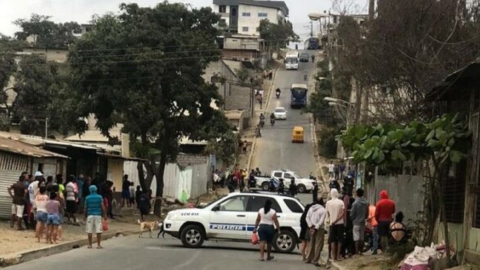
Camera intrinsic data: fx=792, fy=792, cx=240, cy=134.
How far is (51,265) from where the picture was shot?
55.8ft

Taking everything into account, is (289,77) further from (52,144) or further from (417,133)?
(417,133)

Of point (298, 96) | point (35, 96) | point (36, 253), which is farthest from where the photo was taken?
point (298, 96)

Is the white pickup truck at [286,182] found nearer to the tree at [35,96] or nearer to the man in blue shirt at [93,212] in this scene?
the tree at [35,96]

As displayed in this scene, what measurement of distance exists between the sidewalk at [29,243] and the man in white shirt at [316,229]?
21.6 ft

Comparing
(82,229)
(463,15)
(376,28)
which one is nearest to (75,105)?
(82,229)

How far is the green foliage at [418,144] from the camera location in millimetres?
13852

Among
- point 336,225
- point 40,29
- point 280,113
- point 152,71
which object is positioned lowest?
point 336,225

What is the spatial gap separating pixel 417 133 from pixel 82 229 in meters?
15.4

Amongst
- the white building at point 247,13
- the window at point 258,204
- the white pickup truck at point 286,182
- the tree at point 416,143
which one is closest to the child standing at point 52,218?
the window at point 258,204

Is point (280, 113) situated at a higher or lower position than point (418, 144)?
higher

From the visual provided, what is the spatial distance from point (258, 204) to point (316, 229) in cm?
355

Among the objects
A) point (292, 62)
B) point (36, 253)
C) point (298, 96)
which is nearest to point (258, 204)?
point (36, 253)

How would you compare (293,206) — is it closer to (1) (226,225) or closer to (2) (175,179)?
(1) (226,225)

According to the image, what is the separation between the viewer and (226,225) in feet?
76.4
